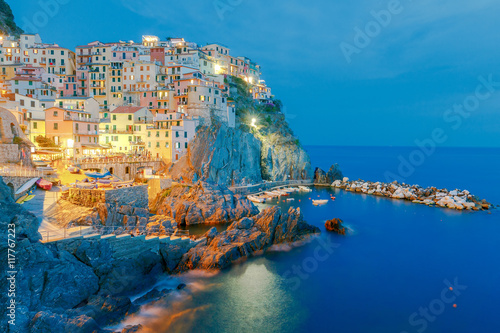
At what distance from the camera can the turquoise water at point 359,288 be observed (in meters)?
20.2

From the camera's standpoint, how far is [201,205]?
139 feet

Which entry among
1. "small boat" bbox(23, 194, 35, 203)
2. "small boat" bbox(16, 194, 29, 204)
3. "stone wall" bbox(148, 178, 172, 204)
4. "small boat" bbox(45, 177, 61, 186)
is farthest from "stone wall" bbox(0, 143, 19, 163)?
"stone wall" bbox(148, 178, 172, 204)

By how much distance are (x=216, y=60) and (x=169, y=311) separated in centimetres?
7067

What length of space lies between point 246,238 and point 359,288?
11.4 meters

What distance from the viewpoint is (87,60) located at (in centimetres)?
7219

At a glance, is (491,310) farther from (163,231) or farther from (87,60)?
(87,60)

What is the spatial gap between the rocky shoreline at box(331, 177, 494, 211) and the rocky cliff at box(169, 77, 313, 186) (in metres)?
12.2

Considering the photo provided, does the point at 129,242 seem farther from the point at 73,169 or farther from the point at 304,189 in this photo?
the point at 304,189

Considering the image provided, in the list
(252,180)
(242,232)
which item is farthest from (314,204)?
(242,232)

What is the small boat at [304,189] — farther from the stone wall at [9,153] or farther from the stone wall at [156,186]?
the stone wall at [9,153]

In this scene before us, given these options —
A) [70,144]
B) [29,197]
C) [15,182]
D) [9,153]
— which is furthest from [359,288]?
[70,144]

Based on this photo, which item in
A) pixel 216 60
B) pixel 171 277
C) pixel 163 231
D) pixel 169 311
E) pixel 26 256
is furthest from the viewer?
pixel 216 60

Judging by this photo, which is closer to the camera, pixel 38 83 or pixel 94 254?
pixel 94 254

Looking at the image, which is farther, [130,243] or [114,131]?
[114,131]
